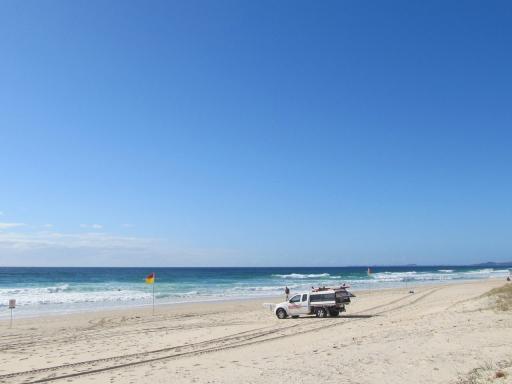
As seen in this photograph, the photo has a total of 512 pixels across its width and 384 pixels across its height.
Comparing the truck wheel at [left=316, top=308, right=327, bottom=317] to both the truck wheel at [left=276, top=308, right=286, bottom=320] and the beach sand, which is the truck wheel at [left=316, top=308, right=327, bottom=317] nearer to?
the truck wheel at [left=276, top=308, right=286, bottom=320]

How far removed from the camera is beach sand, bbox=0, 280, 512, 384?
1156 centimetres

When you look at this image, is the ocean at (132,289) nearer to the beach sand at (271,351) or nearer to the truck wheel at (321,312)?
the beach sand at (271,351)

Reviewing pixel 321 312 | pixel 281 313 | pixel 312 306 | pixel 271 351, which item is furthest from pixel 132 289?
pixel 271 351

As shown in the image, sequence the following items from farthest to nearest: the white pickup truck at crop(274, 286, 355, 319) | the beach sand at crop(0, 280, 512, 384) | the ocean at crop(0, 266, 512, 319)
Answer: the ocean at crop(0, 266, 512, 319) → the white pickup truck at crop(274, 286, 355, 319) → the beach sand at crop(0, 280, 512, 384)

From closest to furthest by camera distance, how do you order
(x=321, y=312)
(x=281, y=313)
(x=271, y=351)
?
(x=271, y=351)
(x=321, y=312)
(x=281, y=313)

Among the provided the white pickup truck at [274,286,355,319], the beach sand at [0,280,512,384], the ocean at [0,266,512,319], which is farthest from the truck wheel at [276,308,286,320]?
the ocean at [0,266,512,319]

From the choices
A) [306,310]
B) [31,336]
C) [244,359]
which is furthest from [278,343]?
[31,336]

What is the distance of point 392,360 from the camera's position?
41.6 feet

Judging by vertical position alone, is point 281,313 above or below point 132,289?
above

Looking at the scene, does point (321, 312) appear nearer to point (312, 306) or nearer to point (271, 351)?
point (312, 306)

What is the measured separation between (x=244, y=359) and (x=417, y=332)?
6684 mm

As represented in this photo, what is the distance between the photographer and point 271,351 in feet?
48.8

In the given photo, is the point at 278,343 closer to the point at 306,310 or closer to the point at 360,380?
the point at 360,380

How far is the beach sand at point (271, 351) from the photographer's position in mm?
11562
